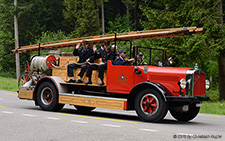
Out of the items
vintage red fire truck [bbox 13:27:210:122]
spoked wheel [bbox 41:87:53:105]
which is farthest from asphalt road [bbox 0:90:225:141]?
spoked wheel [bbox 41:87:53:105]

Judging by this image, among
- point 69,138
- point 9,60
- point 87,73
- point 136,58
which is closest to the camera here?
point 69,138

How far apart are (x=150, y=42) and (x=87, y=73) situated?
A: 45.1ft

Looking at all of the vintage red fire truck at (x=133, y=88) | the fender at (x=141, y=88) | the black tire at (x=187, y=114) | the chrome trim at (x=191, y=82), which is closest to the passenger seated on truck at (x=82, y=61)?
the vintage red fire truck at (x=133, y=88)

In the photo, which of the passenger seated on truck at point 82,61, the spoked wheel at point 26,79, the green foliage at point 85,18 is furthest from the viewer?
the green foliage at point 85,18

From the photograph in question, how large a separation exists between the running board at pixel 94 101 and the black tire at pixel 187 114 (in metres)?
1.60

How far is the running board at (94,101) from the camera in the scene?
11641 millimetres

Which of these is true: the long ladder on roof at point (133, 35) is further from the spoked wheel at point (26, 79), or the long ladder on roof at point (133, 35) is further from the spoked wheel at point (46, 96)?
the spoked wheel at point (46, 96)

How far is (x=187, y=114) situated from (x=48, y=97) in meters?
4.84

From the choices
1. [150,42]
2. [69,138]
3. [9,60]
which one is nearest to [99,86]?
[69,138]

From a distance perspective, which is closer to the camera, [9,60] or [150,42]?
[150,42]

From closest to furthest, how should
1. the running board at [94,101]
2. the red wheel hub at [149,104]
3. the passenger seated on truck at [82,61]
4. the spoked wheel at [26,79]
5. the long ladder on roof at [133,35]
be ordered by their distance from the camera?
the red wheel hub at [149,104], the long ladder on roof at [133,35], the running board at [94,101], the passenger seated on truck at [82,61], the spoked wheel at [26,79]

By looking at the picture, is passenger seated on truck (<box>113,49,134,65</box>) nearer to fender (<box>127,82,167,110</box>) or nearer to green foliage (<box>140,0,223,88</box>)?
fender (<box>127,82,167,110</box>)

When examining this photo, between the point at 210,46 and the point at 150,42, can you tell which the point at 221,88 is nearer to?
the point at 210,46

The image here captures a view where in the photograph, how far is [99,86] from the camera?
1251cm
